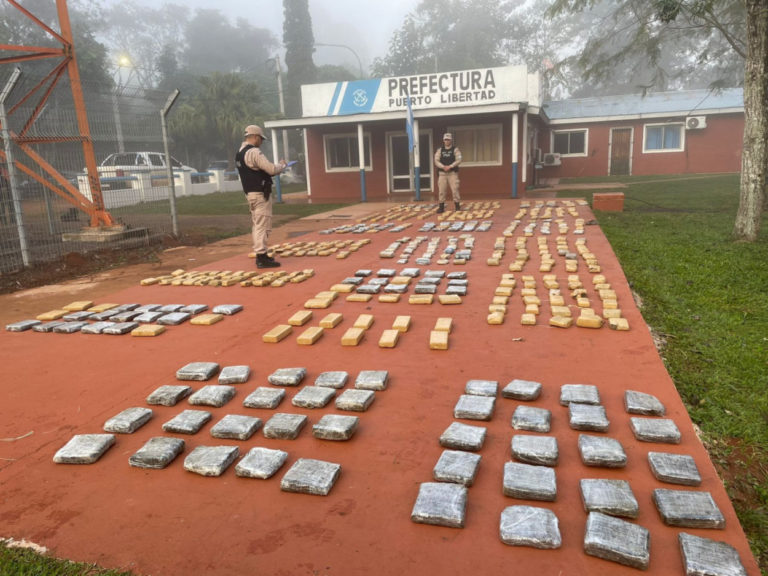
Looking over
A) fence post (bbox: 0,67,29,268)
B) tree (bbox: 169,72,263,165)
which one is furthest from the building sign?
tree (bbox: 169,72,263,165)

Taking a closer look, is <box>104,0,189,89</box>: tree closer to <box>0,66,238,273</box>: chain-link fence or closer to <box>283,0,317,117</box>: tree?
<box>283,0,317,117</box>: tree

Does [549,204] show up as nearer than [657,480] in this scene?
No

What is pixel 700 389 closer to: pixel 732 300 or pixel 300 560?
pixel 732 300

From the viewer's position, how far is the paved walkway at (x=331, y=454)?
188cm

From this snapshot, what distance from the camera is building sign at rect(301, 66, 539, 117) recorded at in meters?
16.6

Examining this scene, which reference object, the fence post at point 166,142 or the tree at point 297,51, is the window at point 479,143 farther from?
the tree at point 297,51

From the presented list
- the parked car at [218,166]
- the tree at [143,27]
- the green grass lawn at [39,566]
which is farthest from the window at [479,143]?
the tree at [143,27]

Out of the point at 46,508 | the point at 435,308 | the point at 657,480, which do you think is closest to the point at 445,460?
the point at 657,480

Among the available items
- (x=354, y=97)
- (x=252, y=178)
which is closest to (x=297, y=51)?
(x=354, y=97)

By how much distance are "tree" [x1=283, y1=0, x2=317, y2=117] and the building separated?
83.5 feet

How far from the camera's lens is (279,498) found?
219 centimetres

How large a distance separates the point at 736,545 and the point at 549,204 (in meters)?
10.8

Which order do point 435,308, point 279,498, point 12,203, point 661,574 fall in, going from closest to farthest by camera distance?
point 661,574
point 279,498
point 435,308
point 12,203

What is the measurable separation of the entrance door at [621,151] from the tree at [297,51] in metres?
26.5
